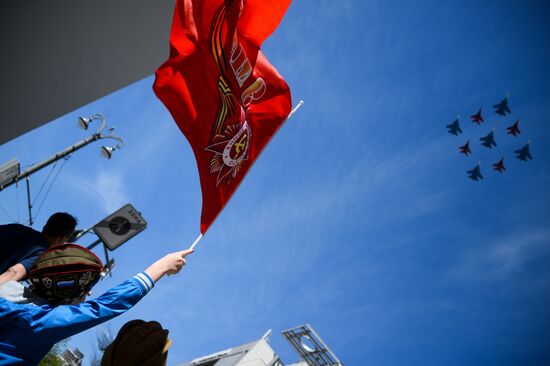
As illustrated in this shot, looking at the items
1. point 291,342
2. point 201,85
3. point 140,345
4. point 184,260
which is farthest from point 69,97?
point 291,342

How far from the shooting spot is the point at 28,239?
2.56 m

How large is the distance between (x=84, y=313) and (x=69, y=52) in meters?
2.75

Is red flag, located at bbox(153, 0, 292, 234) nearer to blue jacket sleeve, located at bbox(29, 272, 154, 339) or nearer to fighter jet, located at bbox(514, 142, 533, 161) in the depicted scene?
blue jacket sleeve, located at bbox(29, 272, 154, 339)

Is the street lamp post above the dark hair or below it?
above

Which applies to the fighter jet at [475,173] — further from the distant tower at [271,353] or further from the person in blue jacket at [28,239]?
the person in blue jacket at [28,239]

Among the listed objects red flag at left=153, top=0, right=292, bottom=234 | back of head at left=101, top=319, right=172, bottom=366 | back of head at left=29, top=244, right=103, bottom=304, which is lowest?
back of head at left=101, top=319, right=172, bottom=366

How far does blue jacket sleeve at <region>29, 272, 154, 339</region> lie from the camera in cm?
162

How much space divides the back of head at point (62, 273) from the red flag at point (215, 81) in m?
1.52

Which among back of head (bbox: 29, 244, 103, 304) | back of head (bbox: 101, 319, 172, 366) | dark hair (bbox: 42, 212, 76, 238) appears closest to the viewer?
back of head (bbox: 101, 319, 172, 366)

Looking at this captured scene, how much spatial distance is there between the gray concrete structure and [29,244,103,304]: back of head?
7.52ft

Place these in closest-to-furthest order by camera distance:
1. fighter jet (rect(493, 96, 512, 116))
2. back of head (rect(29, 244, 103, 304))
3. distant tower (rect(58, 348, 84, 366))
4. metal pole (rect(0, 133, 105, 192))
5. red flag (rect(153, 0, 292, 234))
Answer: back of head (rect(29, 244, 103, 304)) < red flag (rect(153, 0, 292, 234)) < metal pole (rect(0, 133, 105, 192)) < fighter jet (rect(493, 96, 512, 116)) < distant tower (rect(58, 348, 84, 366))

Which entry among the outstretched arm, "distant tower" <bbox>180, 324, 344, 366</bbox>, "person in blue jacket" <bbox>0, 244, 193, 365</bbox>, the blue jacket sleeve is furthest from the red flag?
"distant tower" <bbox>180, 324, 344, 366</bbox>

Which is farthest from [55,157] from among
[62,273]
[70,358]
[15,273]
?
[70,358]

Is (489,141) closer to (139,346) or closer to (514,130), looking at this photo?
(514,130)
